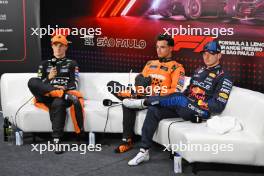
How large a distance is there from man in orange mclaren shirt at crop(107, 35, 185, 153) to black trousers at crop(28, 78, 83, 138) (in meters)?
0.52

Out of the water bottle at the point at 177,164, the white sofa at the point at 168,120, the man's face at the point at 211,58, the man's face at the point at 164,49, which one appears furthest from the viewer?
the man's face at the point at 164,49

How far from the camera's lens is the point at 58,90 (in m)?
4.62

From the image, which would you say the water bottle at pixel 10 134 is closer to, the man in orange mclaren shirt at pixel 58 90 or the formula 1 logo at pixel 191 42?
the man in orange mclaren shirt at pixel 58 90

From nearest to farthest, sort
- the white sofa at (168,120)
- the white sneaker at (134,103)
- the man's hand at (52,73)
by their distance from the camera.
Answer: the white sofa at (168,120)
the white sneaker at (134,103)
the man's hand at (52,73)

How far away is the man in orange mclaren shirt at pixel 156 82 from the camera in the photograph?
4.53m

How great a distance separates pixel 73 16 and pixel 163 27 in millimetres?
1724

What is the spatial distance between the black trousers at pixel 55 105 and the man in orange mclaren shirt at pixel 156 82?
515 mm

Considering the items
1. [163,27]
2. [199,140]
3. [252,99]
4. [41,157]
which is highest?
[163,27]

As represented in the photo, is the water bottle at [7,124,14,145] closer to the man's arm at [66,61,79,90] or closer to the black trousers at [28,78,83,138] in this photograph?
the black trousers at [28,78,83,138]

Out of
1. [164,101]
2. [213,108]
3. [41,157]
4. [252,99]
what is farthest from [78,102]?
[252,99]

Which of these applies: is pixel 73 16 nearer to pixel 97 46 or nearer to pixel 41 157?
pixel 97 46

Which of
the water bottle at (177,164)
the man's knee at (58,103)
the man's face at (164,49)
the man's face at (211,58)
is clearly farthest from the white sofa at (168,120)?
the man's face at (164,49)

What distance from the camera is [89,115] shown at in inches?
186

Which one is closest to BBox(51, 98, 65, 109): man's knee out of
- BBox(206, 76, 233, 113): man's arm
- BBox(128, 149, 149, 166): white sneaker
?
BBox(128, 149, 149, 166): white sneaker
